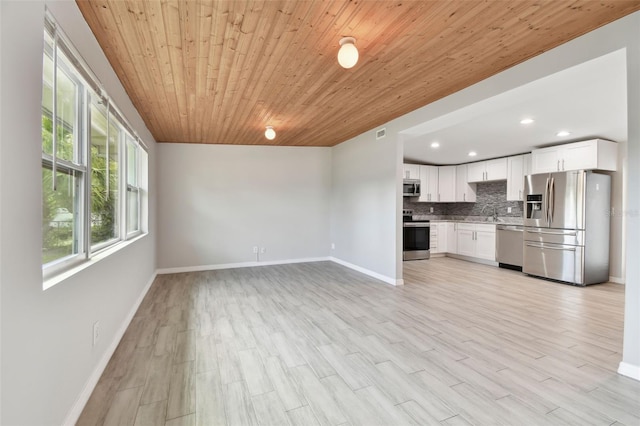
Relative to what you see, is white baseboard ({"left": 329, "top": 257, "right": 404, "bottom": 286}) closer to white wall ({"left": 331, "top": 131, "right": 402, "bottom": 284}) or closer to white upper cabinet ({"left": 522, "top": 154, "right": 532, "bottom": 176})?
white wall ({"left": 331, "top": 131, "right": 402, "bottom": 284})

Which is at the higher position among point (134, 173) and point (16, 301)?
point (134, 173)

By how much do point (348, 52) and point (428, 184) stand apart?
236 inches

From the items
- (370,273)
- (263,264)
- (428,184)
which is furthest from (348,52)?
(428,184)

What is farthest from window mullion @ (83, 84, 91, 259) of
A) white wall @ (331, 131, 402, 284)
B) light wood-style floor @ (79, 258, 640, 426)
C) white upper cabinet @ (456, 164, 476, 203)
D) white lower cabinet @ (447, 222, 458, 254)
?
white upper cabinet @ (456, 164, 476, 203)

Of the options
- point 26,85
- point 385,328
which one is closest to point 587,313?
point 385,328

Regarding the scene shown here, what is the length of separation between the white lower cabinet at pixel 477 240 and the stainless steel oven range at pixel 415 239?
29.8 inches

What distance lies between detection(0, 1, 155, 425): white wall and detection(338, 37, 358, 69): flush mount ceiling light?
1691 mm

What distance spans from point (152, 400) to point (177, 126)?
12.9ft

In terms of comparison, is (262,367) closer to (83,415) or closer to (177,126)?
(83,415)

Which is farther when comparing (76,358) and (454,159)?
(454,159)

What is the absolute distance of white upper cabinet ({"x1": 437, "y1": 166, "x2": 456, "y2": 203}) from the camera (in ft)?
25.1

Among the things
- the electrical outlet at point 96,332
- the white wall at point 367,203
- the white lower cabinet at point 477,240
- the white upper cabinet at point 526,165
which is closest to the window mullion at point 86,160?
the electrical outlet at point 96,332

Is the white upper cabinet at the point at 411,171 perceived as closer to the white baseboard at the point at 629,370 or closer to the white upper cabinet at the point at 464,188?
the white upper cabinet at the point at 464,188

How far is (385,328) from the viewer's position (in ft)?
10.00
